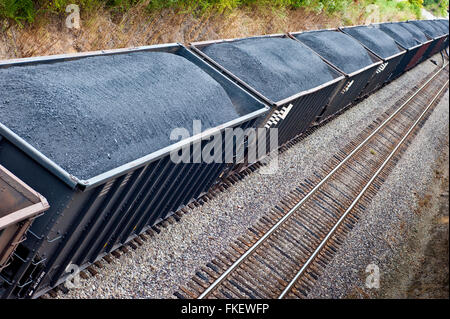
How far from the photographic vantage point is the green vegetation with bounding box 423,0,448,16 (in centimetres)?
5741

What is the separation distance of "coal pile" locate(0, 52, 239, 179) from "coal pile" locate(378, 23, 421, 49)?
64.1 feet

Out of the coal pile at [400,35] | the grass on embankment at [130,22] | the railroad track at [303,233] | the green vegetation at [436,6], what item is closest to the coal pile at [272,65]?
the grass on embankment at [130,22]

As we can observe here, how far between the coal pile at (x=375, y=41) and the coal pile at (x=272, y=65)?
7.11 meters

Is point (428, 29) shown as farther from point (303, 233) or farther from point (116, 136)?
point (116, 136)

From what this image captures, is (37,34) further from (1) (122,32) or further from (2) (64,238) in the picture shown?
(2) (64,238)

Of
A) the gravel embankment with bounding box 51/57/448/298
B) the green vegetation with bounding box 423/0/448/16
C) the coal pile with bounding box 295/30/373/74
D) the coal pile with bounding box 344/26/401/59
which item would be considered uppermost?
the green vegetation with bounding box 423/0/448/16

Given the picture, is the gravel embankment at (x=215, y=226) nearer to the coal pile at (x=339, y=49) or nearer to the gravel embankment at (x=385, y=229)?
the gravel embankment at (x=385, y=229)

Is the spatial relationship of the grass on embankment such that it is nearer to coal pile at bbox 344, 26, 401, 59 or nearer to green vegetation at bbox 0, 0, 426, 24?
green vegetation at bbox 0, 0, 426, 24

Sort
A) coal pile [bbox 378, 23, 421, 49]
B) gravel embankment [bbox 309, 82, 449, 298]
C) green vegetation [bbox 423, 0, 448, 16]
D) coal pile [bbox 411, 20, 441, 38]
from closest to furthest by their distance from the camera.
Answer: gravel embankment [bbox 309, 82, 449, 298], coal pile [bbox 378, 23, 421, 49], coal pile [bbox 411, 20, 441, 38], green vegetation [bbox 423, 0, 448, 16]

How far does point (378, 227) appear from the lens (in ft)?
41.0

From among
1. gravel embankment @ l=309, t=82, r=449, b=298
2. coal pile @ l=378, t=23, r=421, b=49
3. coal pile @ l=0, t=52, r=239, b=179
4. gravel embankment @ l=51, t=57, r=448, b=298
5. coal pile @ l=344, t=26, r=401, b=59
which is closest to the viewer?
coal pile @ l=0, t=52, r=239, b=179

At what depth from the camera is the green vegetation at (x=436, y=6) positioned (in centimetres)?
5741

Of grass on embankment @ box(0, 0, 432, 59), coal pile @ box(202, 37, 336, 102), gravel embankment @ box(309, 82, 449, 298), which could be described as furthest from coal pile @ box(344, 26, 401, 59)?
coal pile @ box(202, 37, 336, 102)

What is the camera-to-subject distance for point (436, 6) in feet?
198
